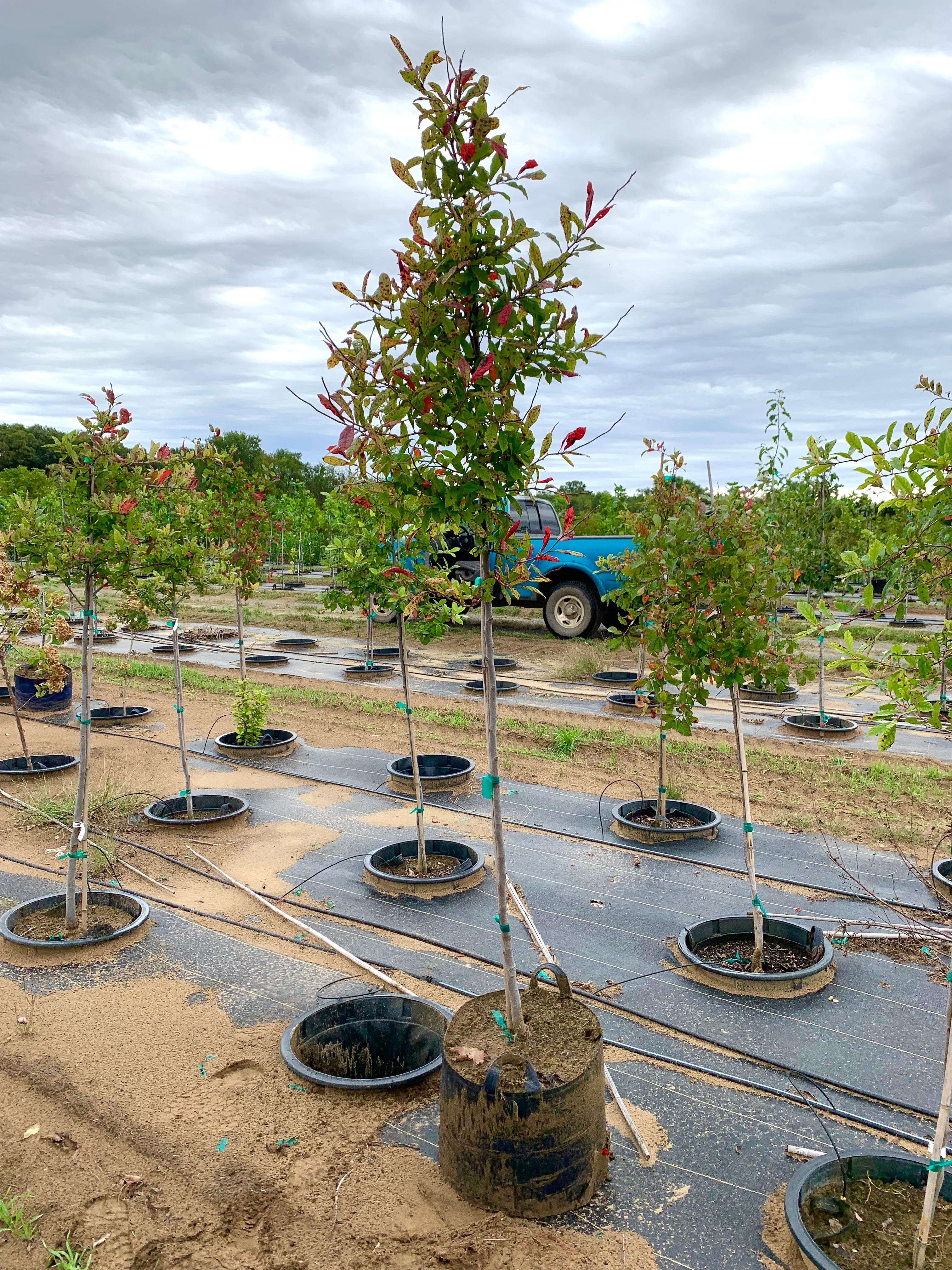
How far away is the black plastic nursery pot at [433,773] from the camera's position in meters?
7.40

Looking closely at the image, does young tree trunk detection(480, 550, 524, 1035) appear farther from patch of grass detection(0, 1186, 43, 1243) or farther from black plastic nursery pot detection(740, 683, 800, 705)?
black plastic nursery pot detection(740, 683, 800, 705)

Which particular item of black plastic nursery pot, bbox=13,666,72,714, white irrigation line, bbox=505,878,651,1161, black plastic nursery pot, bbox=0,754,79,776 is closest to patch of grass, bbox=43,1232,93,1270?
white irrigation line, bbox=505,878,651,1161

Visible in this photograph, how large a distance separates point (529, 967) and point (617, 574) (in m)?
2.54

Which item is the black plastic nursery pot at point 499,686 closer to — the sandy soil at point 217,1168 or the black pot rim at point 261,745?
the black pot rim at point 261,745

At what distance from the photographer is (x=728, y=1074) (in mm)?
3480

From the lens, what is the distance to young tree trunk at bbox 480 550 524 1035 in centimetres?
291

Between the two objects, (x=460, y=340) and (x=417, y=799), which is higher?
(x=460, y=340)

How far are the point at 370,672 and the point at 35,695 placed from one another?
4.63m

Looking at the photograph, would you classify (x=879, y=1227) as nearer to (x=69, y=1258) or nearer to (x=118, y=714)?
(x=69, y=1258)

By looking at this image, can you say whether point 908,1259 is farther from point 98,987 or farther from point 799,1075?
point 98,987

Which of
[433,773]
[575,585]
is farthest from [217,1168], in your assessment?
[575,585]

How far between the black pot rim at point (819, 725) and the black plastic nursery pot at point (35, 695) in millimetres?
8428

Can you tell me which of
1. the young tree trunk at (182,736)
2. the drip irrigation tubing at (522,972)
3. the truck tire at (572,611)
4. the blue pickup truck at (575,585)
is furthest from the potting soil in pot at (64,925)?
the truck tire at (572,611)

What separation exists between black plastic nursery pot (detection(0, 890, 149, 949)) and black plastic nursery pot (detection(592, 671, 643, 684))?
805cm
